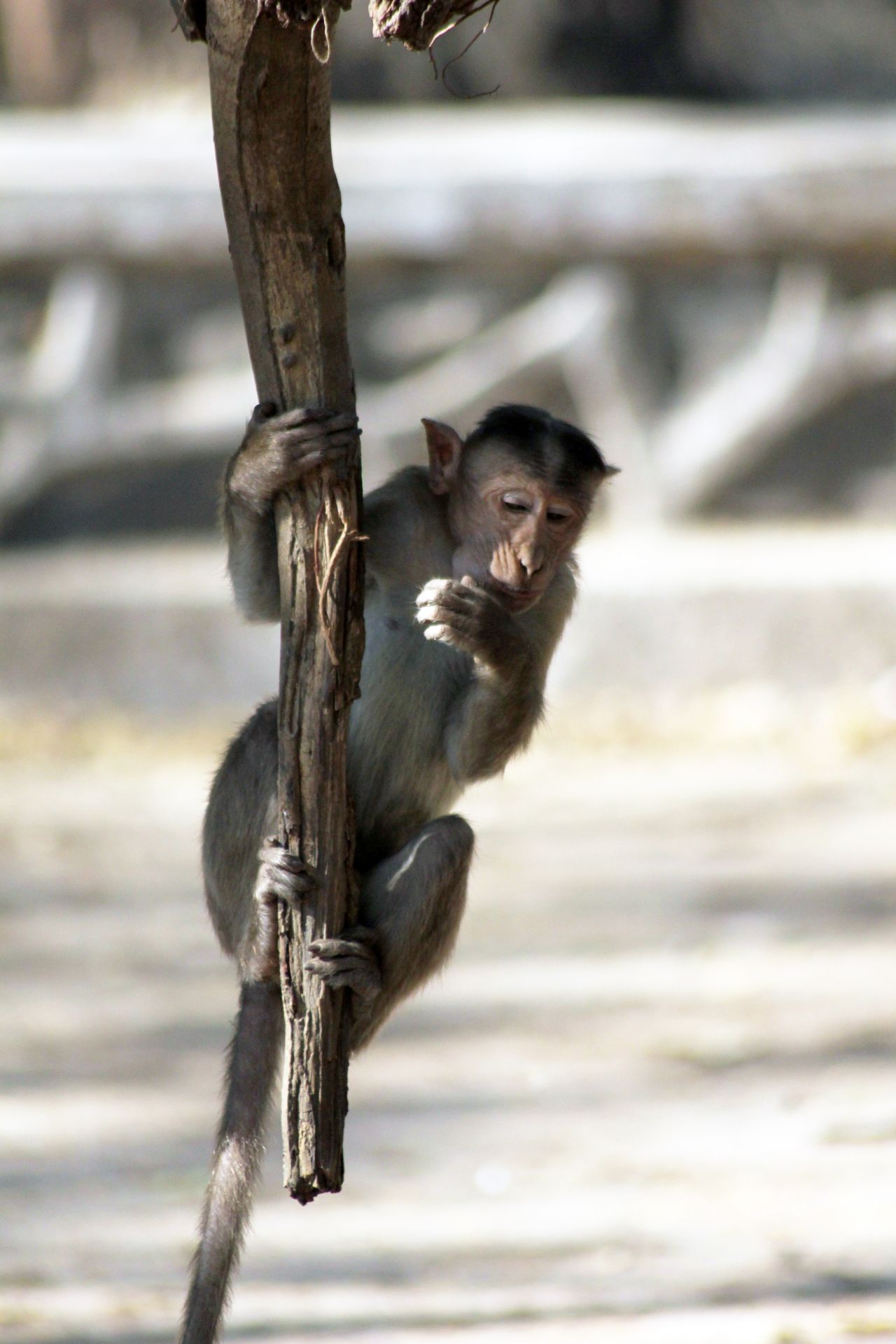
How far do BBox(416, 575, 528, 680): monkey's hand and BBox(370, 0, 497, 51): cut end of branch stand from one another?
90 centimetres

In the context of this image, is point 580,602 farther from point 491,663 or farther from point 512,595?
point 491,663

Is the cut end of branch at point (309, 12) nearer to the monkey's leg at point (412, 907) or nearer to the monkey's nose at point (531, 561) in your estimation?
the monkey's nose at point (531, 561)

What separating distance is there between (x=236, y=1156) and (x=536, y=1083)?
8.54ft

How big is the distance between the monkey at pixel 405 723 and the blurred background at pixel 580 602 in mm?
1721

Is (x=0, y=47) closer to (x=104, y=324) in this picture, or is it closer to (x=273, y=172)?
(x=104, y=324)

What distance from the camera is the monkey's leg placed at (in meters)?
3.56

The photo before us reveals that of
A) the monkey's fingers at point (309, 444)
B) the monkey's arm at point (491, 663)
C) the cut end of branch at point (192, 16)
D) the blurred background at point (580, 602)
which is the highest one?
the blurred background at point (580, 602)

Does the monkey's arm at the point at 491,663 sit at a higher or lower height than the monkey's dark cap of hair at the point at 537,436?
lower

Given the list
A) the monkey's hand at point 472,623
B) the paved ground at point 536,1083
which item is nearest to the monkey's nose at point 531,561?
the monkey's hand at point 472,623

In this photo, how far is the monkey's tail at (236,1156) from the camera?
345 cm

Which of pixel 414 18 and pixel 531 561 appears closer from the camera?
pixel 414 18

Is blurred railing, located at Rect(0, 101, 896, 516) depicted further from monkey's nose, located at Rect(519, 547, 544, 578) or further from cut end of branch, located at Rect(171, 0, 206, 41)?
cut end of branch, located at Rect(171, 0, 206, 41)

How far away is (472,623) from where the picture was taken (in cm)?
339

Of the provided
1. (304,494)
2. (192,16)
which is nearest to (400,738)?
(304,494)
